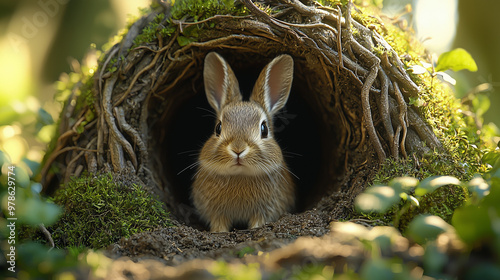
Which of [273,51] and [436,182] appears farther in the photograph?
[273,51]

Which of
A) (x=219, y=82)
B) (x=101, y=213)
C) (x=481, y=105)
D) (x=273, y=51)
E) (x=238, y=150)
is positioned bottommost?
(x=101, y=213)

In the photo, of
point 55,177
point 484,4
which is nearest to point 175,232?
point 55,177

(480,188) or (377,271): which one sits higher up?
(480,188)

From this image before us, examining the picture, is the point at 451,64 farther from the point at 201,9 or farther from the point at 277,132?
the point at 277,132

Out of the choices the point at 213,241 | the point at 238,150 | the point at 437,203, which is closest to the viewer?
the point at 437,203

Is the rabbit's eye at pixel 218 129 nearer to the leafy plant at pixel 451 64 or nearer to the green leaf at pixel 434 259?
the leafy plant at pixel 451 64

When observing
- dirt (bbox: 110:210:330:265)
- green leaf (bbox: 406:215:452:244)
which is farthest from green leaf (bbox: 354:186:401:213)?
dirt (bbox: 110:210:330:265)

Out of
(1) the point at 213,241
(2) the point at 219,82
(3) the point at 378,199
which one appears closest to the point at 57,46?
(2) the point at 219,82
